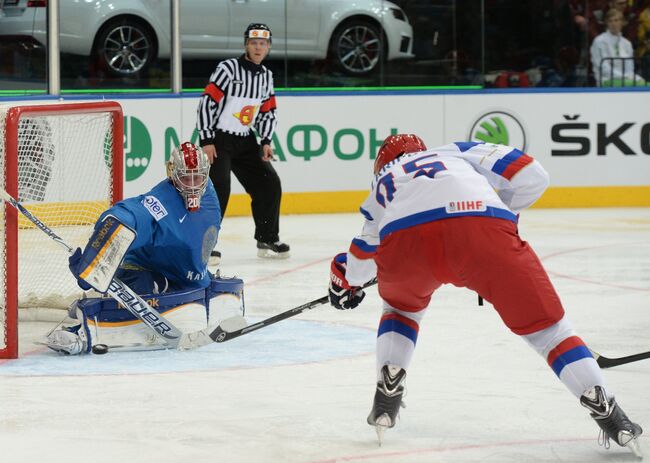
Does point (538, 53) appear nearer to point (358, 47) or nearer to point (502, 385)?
point (358, 47)

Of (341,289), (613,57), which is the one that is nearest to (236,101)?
(341,289)

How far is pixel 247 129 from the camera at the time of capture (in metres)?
7.23

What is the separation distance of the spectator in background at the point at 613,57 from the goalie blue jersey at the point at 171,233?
229 inches

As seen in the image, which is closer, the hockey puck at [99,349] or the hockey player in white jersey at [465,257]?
the hockey player in white jersey at [465,257]

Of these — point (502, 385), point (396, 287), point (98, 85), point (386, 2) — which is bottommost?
point (502, 385)

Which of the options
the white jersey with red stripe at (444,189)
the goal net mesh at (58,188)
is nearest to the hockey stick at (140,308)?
the goal net mesh at (58,188)

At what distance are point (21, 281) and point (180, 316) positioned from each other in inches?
45.6

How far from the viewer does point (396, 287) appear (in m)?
3.35

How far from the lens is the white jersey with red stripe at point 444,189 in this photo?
328 cm

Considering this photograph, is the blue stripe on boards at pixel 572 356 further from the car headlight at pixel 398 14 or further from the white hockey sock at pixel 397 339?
the car headlight at pixel 398 14

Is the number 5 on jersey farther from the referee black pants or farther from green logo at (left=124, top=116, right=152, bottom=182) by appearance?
green logo at (left=124, top=116, right=152, bottom=182)

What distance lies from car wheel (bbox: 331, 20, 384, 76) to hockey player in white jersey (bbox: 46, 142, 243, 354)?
509 centimetres

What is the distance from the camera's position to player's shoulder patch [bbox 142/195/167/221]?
4531mm

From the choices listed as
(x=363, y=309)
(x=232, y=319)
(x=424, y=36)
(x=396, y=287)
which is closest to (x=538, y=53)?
(x=424, y=36)
